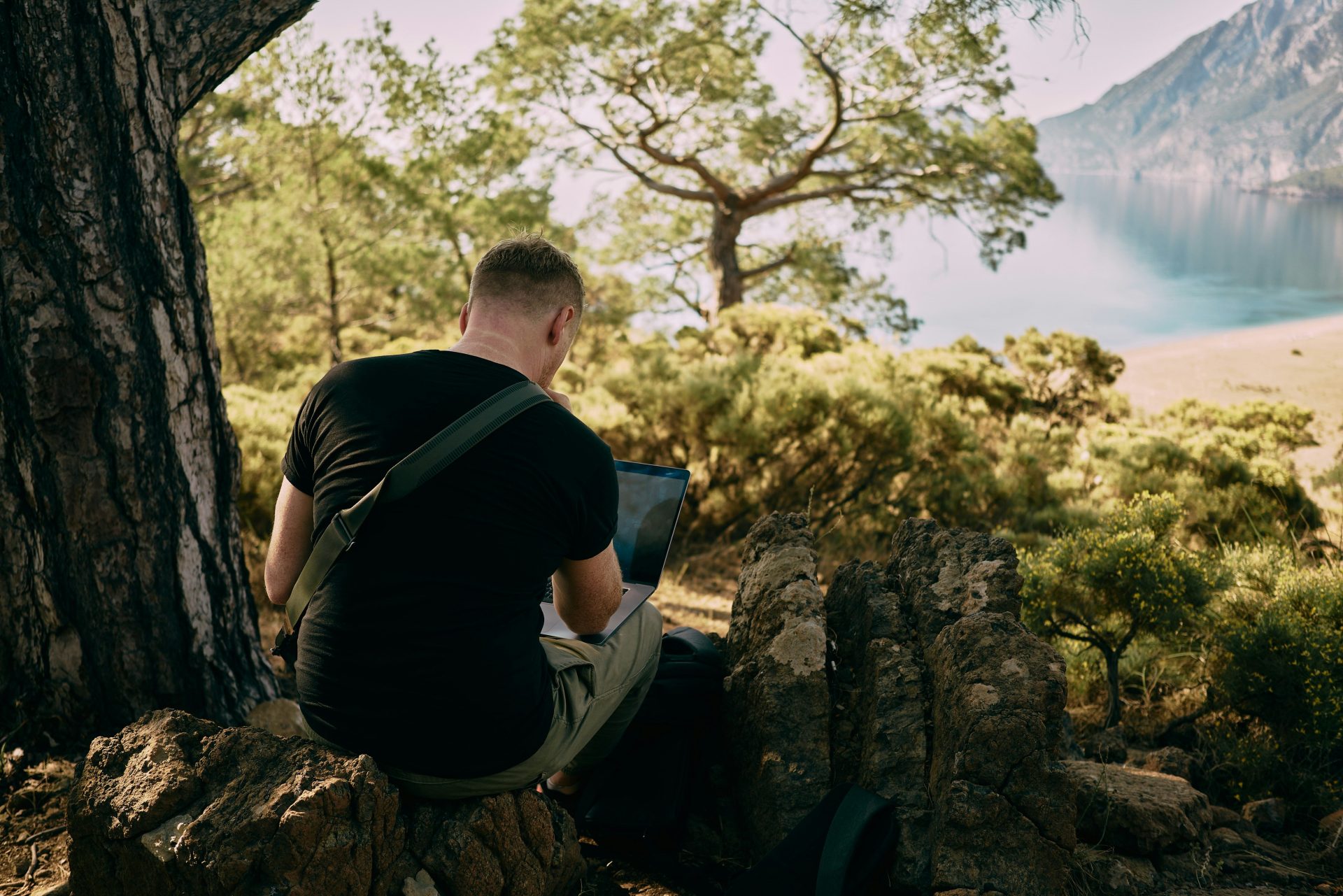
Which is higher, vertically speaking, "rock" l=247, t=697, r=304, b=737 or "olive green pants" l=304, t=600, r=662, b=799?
"olive green pants" l=304, t=600, r=662, b=799

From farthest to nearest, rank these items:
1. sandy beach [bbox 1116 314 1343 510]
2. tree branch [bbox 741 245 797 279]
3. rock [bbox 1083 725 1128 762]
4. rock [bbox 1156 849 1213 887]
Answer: tree branch [bbox 741 245 797 279] < sandy beach [bbox 1116 314 1343 510] < rock [bbox 1083 725 1128 762] < rock [bbox 1156 849 1213 887]

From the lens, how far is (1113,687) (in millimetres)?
3199

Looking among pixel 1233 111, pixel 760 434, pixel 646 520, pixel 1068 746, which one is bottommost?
pixel 1068 746

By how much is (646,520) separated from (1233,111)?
11522 cm

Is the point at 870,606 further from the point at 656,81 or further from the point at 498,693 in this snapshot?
the point at 656,81

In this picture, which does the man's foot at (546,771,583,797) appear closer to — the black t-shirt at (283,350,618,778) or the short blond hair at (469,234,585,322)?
the black t-shirt at (283,350,618,778)

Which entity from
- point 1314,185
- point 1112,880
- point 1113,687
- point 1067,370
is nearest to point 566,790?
point 1112,880

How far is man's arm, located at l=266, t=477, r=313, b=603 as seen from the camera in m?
1.89

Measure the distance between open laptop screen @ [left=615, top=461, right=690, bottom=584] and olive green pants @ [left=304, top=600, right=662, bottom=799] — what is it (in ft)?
0.45

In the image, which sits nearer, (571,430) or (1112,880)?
(571,430)

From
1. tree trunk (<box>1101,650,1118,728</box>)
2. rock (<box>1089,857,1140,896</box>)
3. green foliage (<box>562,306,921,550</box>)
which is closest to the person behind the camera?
rock (<box>1089,857,1140,896</box>)

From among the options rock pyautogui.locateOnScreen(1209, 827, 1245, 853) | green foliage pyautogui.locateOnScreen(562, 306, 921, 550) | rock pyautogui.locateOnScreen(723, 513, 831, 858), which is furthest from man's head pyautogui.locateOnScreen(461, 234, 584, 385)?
green foliage pyautogui.locateOnScreen(562, 306, 921, 550)

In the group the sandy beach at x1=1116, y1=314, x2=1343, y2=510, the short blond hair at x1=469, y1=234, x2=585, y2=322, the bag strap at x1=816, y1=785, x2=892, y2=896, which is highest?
the short blond hair at x1=469, y1=234, x2=585, y2=322

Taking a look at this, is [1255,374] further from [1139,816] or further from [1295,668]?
[1139,816]
